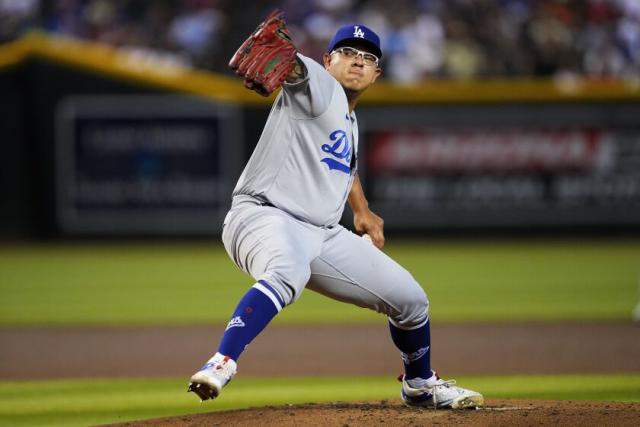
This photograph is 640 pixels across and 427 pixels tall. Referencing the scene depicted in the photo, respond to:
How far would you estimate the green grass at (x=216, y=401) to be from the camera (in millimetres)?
5391

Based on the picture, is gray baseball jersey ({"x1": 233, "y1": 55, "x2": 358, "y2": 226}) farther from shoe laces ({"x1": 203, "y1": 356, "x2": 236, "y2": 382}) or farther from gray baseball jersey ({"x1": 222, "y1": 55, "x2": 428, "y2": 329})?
shoe laces ({"x1": 203, "y1": 356, "x2": 236, "y2": 382})

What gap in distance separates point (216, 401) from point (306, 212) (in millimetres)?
1912

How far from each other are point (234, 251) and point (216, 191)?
35.4 feet

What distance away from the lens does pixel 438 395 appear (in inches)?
188

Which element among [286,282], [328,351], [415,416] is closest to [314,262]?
[286,282]

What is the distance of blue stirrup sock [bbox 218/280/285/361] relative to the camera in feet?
12.9

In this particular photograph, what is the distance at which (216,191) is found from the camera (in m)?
15.0

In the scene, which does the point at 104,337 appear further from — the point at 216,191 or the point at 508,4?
the point at 508,4

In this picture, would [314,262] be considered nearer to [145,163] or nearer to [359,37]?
[359,37]

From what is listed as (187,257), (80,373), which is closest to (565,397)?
(80,373)

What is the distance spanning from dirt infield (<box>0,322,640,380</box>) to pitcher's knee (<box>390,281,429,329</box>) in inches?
78.6

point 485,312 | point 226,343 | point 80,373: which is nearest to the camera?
point 226,343

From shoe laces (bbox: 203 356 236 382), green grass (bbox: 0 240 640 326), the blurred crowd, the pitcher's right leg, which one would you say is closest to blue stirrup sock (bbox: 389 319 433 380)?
the pitcher's right leg

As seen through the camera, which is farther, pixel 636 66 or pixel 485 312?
pixel 636 66
